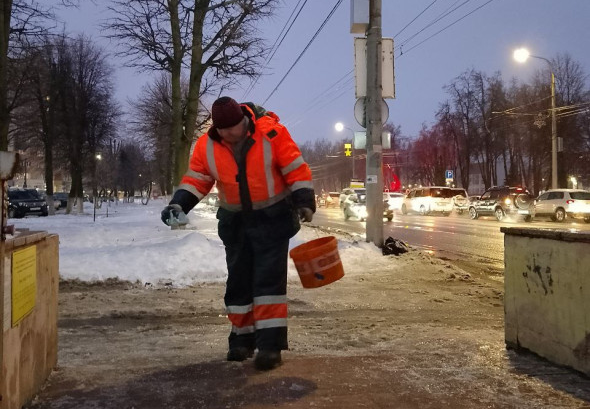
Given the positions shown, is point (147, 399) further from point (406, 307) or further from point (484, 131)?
point (484, 131)

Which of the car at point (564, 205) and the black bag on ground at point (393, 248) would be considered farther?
the car at point (564, 205)

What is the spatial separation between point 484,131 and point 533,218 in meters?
27.3

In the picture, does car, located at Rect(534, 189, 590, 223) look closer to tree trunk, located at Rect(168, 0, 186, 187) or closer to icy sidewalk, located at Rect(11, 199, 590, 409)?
tree trunk, located at Rect(168, 0, 186, 187)

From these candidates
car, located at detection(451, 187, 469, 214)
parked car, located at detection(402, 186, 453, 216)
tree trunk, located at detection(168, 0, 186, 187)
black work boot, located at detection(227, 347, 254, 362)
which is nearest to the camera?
black work boot, located at detection(227, 347, 254, 362)

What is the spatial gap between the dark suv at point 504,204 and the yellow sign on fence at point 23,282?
2833cm

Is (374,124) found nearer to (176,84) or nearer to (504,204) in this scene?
(176,84)

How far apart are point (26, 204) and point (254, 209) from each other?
3571 cm

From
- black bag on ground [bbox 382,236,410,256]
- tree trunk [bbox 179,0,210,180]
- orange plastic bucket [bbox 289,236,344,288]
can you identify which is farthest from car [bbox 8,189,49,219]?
orange plastic bucket [bbox 289,236,344,288]

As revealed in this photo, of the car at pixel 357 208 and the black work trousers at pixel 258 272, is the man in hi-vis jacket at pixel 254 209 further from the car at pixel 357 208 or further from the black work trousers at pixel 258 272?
the car at pixel 357 208

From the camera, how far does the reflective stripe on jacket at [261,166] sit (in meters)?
3.93

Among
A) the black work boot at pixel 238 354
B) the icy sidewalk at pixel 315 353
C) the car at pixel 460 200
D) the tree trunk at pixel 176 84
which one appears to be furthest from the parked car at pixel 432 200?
the black work boot at pixel 238 354

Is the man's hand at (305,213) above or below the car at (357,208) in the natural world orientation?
above

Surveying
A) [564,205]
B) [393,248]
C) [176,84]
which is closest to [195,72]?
[176,84]

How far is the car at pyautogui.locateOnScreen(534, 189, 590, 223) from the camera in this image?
26734 mm
